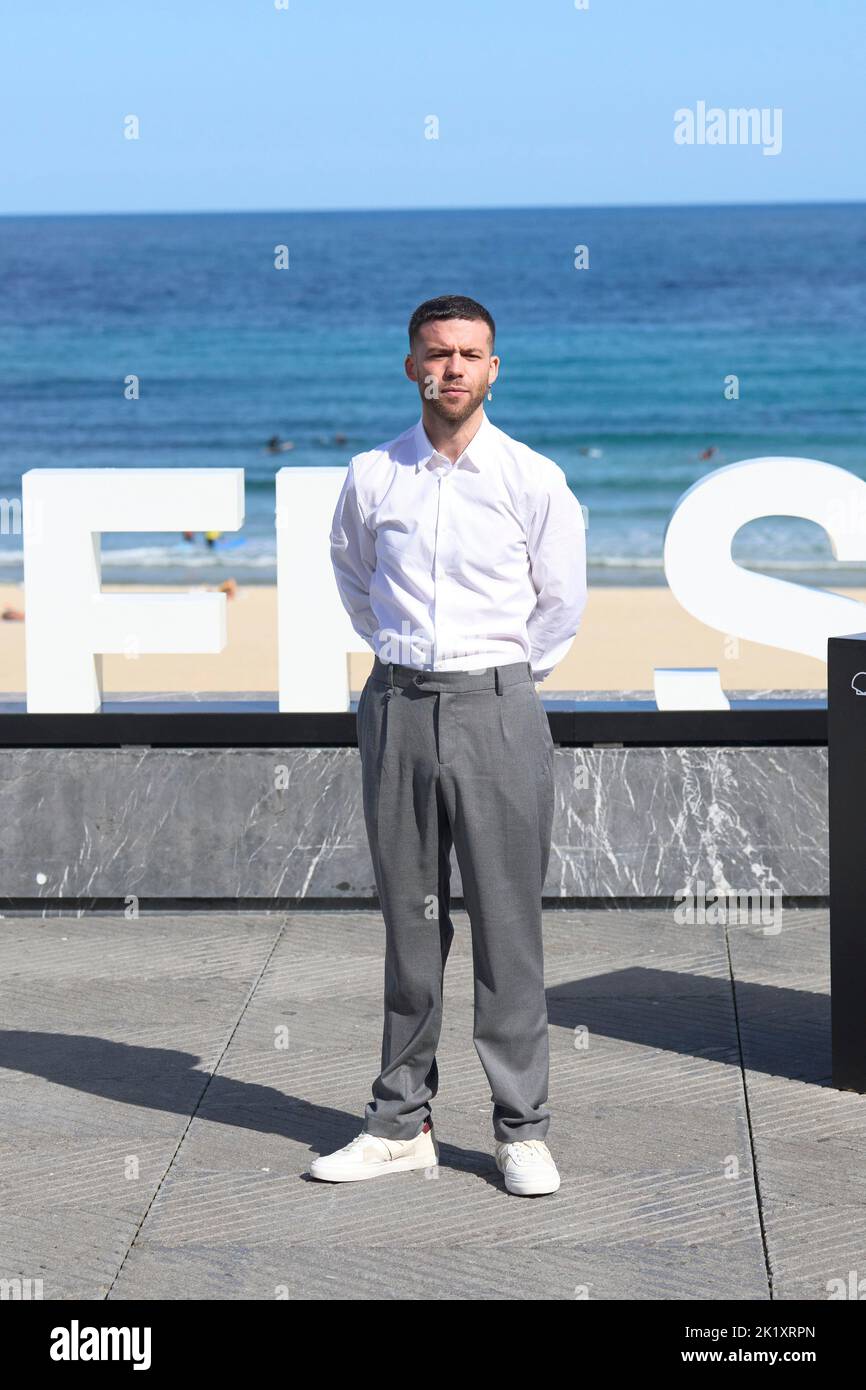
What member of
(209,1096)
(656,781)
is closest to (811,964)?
(656,781)

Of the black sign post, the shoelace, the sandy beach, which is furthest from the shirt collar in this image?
the sandy beach

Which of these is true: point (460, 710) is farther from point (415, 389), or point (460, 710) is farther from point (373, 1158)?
point (415, 389)

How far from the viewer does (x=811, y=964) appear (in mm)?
6281

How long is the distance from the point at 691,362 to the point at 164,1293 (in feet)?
124

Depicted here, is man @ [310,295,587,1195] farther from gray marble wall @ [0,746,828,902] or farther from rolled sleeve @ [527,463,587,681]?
gray marble wall @ [0,746,828,902]

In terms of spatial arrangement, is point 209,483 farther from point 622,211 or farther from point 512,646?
point 622,211

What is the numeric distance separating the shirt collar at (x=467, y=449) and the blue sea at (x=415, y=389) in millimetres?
16114

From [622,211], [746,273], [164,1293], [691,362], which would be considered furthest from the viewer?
[622,211]

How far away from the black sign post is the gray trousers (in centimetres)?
106

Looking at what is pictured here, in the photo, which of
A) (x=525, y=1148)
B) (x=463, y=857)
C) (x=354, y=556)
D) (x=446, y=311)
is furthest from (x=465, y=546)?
(x=525, y=1148)

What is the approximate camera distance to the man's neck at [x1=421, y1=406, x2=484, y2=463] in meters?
4.33

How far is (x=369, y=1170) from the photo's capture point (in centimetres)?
454

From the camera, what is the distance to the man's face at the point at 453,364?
4.25 m

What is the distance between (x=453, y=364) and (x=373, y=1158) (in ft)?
6.77
